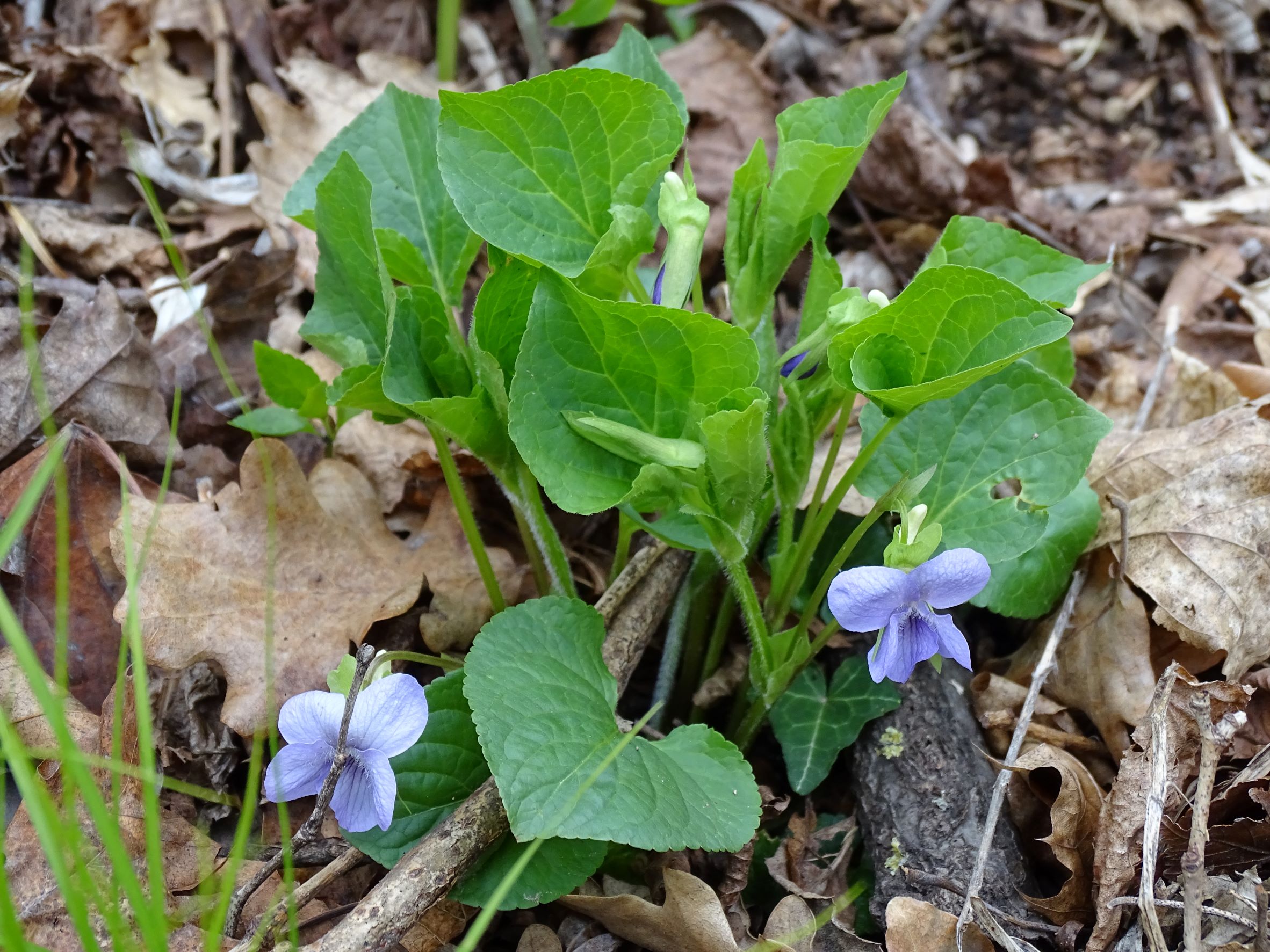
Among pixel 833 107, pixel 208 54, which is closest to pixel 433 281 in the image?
pixel 833 107

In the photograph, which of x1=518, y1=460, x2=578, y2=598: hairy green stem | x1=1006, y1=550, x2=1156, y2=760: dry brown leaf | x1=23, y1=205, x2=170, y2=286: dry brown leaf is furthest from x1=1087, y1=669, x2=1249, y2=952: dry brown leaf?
x1=23, y1=205, x2=170, y2=286: dry brown leaf

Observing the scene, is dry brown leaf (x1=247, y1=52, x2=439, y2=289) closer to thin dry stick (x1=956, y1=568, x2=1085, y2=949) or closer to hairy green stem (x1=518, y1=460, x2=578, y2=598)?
hairy green stem (x1=518, y1=460, x2=578, y2=598)

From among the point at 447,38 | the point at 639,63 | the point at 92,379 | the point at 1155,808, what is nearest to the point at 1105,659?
the point at 1155,808

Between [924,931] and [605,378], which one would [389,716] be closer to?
[605,378]

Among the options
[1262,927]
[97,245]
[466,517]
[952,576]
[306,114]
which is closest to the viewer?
[1262,927]

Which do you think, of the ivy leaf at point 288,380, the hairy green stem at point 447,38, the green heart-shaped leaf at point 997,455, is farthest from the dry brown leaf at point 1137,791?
the hairy green stem at point 447,38

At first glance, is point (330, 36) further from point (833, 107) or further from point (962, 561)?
point (962, 561)
